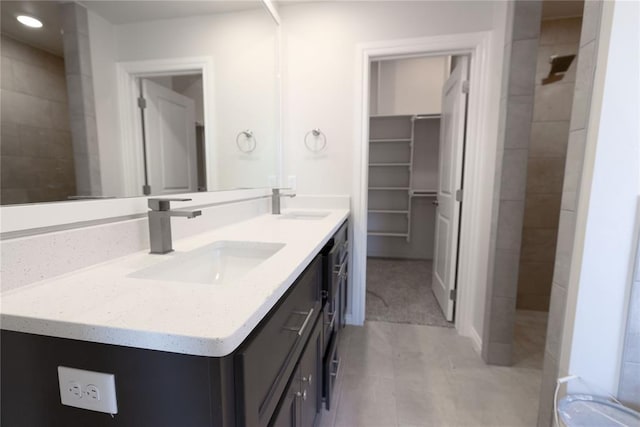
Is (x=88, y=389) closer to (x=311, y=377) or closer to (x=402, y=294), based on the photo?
(x=311, y=377)

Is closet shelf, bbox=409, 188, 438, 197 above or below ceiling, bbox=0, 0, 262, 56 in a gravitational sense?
below

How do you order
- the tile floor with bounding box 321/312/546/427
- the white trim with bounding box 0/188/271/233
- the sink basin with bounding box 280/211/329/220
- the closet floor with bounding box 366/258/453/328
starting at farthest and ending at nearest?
the closet floor with bounding box 366/258/453/328 → the sink basin with bounding box 280/211/329/220 → the tile floor with bounding box 321/312/546/427 → the white trim with bounding box 0/188/271/233

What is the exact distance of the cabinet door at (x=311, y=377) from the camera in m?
0.90

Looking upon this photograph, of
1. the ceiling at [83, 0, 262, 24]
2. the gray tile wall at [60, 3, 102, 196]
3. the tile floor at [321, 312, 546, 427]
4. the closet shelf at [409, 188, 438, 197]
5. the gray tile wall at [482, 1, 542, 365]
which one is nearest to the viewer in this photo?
the gray tile wall at [60, 3, 102, 196]

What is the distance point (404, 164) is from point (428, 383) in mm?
2654

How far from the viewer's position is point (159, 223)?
0.91m

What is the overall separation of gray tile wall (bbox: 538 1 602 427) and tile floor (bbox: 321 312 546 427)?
0.37m

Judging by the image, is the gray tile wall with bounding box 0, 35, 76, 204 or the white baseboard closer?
the gray tile wall with bounding box 0, 35, 76, 204

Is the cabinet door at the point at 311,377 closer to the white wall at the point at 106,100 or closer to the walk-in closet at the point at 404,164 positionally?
the white wall at the point at 106,100

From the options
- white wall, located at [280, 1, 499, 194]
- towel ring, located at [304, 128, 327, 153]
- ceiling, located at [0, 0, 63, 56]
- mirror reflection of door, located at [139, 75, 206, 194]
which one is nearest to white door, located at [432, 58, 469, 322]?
white wall, located at [280, 1, 499, 194]

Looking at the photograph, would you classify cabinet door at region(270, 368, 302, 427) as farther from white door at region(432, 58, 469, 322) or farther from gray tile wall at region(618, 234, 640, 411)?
white door at region(432, 58, 469, 322)

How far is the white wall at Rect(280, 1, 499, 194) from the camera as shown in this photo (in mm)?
1933

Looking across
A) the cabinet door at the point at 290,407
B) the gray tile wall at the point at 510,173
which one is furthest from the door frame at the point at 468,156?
the cabinet door at the point at 290,407

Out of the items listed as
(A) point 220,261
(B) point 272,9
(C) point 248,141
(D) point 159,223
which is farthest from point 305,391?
(B) point 272,9
